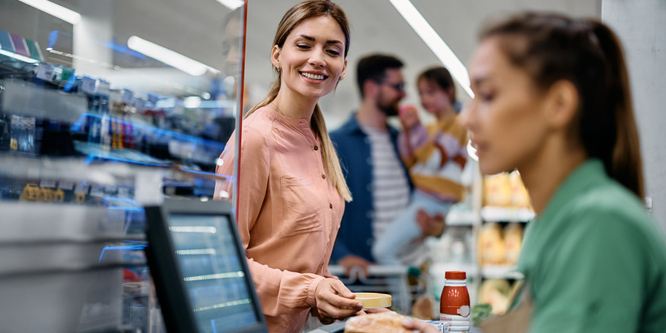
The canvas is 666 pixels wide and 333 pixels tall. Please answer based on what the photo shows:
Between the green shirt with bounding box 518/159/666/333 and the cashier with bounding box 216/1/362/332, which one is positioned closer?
the green shirt with bounding box 518/159/666/333

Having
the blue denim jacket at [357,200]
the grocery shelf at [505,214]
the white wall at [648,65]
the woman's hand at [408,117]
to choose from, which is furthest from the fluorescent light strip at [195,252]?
the woman's hand at [408,117]

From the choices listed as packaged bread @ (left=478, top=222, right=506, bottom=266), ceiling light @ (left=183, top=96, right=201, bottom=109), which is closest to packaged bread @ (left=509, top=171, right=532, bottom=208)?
packaged bread @ (left=478, top=222, right=506, bottom=266)

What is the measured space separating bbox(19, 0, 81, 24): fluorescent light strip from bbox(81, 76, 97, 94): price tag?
0.52 ft

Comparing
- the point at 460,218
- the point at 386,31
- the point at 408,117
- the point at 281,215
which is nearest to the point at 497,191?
the point at 460,218

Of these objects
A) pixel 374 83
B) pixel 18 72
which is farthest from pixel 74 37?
pixel 374 83

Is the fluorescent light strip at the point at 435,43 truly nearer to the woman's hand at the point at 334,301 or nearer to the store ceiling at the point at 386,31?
the store ceiling at the point at 386,31

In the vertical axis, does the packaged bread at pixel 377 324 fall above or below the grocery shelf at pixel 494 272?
above

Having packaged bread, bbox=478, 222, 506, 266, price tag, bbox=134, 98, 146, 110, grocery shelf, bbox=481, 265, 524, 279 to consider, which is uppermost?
price tag, bbox=134, 98, 146, 110

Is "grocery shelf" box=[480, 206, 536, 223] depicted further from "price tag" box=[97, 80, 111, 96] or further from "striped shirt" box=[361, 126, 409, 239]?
"price tag" box=[97, 80, 111, 96]

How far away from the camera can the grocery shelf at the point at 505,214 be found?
5434mm

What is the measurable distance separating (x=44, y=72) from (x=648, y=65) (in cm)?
339

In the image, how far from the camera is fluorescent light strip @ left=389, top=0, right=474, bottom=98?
653 cm

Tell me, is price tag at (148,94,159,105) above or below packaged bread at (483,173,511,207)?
above

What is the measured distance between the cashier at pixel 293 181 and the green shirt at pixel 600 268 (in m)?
0.79
